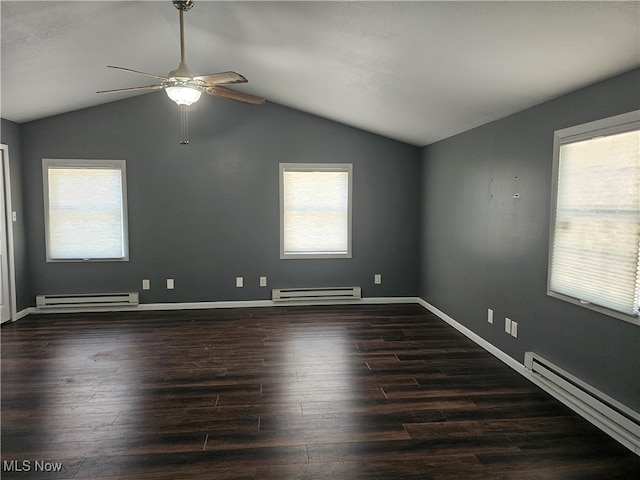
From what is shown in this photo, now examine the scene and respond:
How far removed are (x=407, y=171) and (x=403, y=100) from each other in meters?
1.98

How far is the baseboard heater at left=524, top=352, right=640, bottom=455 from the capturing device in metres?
2.31

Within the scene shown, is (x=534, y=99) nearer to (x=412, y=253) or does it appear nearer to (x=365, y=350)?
(x=365, y=350)

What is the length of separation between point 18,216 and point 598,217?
6.21 meters

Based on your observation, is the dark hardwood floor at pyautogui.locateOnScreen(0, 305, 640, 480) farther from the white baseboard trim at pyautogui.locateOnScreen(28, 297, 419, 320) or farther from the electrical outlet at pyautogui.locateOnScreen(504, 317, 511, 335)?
the white baseboard trim at pyautogui.locateOnScreen(28, 297, 419, 320)

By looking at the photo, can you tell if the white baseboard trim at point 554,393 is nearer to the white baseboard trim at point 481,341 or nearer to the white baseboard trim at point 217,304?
the white baseboard trim at point 481,341

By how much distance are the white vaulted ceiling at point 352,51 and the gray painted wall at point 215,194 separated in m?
0.62

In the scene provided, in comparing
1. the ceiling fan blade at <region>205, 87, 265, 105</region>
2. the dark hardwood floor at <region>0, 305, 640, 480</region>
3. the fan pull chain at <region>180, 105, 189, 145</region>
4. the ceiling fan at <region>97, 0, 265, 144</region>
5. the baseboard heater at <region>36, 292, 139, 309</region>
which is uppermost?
the fan pull chain at <region>180, 105, 189, 145</region>

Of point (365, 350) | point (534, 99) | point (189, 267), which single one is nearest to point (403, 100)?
point (534, 99)

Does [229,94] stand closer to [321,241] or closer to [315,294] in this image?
[321,241]

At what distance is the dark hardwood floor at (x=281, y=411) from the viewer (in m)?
2.18

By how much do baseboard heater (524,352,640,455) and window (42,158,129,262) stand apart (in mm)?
5053

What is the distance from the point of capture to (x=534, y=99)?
10.1ft

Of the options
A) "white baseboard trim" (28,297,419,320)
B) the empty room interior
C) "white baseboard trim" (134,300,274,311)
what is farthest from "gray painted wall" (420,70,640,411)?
"white baseboard trim" (134,300,274,311)

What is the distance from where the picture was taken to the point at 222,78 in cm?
269
